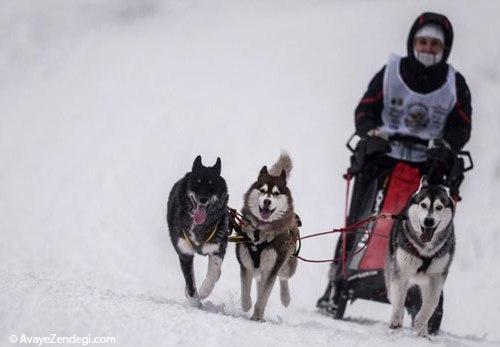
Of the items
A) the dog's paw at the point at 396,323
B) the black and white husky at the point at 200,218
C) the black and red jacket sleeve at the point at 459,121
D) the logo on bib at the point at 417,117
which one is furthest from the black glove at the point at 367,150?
the black and white husky at the point at 200,218

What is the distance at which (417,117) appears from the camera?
562 cm

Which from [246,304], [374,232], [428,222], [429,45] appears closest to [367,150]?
[374,232]

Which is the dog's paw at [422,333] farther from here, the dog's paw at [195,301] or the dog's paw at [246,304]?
the dog's paw at [195,301]

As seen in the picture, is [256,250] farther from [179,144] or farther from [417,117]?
[179,144]

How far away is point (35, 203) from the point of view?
9.49 m

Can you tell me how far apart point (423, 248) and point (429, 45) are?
177 centimetres

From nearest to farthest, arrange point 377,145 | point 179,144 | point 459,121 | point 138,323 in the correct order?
point 138,323
point 377,145
point 459,121
point 179,144

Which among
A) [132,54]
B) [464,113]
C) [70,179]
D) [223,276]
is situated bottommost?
[223,276]

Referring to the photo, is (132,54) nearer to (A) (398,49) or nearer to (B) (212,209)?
(A) (398,49)

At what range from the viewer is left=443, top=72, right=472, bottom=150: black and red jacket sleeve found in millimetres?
5496

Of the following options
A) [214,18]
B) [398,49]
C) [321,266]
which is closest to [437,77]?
[321,266]

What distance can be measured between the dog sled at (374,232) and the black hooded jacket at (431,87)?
0.64ft

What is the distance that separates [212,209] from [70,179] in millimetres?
6421

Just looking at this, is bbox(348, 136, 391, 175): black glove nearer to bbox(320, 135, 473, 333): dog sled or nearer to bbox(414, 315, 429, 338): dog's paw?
bbox(320, 135, 473, 333): dog sled
